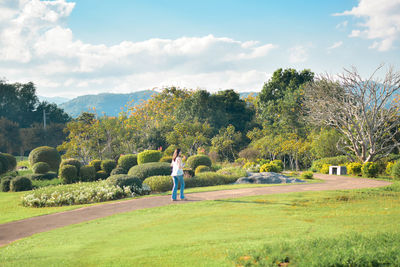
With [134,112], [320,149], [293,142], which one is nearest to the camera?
[320,149]

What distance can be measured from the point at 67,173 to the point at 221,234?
565 inches

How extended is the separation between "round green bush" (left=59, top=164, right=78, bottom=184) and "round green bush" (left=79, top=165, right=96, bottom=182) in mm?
864

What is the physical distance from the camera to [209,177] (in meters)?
16.1

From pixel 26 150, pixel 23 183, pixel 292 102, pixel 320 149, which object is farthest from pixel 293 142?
pixel 26 150

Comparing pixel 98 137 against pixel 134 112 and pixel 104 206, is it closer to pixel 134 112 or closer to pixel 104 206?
pixel 134 112

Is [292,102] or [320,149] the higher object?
[292,102]

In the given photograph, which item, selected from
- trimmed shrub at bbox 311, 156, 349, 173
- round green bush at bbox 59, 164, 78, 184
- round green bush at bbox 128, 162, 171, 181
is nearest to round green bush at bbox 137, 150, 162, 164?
round green bush at bbox 128, 162, 171, 181

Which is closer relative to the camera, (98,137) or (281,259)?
(281,259)

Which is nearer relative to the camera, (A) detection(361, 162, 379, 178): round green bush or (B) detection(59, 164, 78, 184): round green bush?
(A) detection(361, 162, 379, 178): round green bush

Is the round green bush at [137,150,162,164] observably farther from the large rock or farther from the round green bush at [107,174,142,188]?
the round green bush at [107,174,142,188]

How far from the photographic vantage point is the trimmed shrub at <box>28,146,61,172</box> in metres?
22.3

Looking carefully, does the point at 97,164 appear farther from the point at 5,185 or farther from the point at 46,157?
the point at 5,185

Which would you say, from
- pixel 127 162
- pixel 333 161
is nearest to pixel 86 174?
pixel 127 162

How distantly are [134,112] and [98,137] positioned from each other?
7.41 meters
